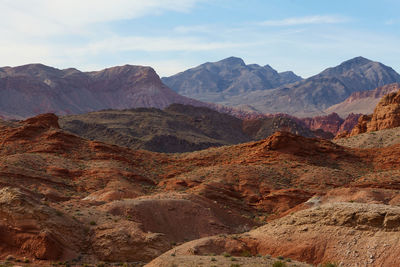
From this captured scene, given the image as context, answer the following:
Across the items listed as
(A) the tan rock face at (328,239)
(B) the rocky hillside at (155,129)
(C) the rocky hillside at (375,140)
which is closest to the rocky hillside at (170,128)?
(B) the rocky hillside at (155,129)

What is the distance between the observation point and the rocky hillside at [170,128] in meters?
117

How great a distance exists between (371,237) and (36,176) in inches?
1171

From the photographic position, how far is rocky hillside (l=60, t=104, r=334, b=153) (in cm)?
11719

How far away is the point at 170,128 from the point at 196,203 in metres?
97.9

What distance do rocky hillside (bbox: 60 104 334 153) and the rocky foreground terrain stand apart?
172 feet

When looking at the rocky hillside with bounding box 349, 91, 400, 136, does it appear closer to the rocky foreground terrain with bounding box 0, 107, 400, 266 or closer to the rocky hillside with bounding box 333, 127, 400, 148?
the rocky hillside with bounding box 333, 127, 400, 148

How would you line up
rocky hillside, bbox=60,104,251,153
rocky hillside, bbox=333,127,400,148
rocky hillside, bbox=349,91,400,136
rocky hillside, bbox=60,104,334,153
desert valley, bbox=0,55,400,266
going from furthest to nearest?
1. rocky hillside, bbox=60,104,334,153
2. rocky hillside, bbox=60,104,251,153
3. rocky hillside, bbox=349,91,400,136
4. rocky hillside, bbox=333,127,400,148
5. desert valley, bbox=0,55,400,266

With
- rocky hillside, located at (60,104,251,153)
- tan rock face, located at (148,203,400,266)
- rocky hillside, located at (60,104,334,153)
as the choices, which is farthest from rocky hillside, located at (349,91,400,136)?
tan rock face, located at (148,203,400,266)

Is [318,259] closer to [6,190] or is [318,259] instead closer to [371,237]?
[371,237]

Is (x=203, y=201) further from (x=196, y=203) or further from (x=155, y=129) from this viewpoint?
(x=155, y=129)

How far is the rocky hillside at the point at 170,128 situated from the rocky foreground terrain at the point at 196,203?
52.4 meters

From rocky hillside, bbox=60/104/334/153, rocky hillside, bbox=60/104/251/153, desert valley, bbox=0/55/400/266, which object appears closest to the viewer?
desert valley, bbox=0/55/400/266

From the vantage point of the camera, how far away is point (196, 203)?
3406cm

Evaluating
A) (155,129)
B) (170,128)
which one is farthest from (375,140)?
(170,128)
